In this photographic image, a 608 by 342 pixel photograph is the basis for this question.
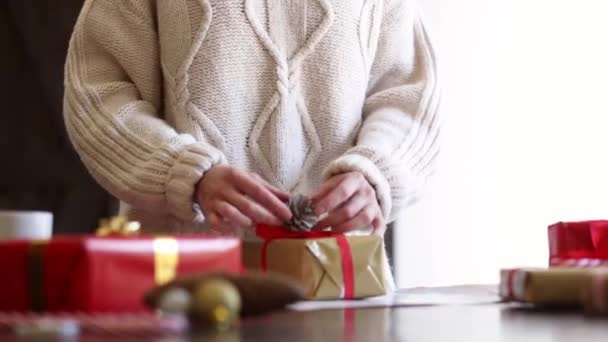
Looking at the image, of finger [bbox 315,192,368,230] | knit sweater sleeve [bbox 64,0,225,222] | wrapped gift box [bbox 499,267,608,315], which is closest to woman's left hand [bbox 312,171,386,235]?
finger [bbox 315,192,368,230]

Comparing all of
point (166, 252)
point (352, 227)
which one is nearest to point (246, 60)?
point (352, 227)

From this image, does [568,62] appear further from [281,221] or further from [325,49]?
[281,221]

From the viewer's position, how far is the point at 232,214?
81 cm

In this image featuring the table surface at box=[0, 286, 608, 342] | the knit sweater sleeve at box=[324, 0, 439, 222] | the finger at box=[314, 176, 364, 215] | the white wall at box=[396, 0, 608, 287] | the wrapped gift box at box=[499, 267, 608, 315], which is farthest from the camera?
the white wall at box=[396, 0, 608, 287]

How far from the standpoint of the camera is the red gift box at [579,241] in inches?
30.0

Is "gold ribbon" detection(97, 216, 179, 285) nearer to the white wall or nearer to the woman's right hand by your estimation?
the woman's right hand

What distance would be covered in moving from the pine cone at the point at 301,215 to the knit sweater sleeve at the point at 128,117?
97 millimetres

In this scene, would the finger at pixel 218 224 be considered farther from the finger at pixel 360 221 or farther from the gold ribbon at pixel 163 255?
the gold ribbon at pixel 163 255

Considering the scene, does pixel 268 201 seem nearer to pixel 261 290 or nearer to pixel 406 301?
pixel 406 301

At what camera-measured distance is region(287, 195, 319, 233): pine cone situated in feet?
2.57

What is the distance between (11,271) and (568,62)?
64.7 inches

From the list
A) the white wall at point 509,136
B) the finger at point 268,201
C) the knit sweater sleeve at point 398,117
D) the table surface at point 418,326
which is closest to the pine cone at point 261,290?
the table surface at point 418,326

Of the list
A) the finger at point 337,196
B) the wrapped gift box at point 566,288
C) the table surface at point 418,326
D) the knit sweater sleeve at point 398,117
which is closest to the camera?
the table surface at point 418,326

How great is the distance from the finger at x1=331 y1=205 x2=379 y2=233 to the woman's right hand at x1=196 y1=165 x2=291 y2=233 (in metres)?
0.08
